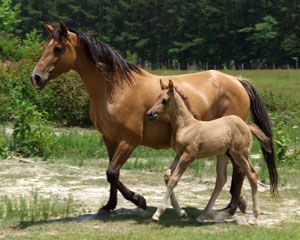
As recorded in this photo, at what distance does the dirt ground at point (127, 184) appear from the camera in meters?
7.64

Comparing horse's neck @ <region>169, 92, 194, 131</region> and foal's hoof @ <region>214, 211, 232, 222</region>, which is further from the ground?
horse's neck @ <region>169, 92, 194, 131</region>

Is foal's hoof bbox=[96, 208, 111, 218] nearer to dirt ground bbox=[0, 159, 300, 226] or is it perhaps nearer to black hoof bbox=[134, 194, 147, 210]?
dirt ground bbox=[0, 159, 300, 226]

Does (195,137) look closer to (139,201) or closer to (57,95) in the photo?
(139,201)

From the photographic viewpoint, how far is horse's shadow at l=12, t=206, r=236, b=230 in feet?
22.2

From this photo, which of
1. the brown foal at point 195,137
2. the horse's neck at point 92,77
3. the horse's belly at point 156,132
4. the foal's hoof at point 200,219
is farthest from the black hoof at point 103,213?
the horse's neck at point 92,77

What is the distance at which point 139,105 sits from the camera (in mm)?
7125

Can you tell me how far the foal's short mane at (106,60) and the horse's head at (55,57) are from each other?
0.67 ft

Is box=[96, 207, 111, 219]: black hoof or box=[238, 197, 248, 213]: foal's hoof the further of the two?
box=[238, 197, 248, 213]: foal's hoof

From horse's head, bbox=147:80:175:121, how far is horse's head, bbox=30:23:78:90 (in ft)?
4.18

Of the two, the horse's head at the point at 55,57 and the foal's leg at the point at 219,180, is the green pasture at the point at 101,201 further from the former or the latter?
the horse's head at the point at 55,57

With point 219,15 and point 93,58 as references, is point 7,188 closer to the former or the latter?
point 93,58

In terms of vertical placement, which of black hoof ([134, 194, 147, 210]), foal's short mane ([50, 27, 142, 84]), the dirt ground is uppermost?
foal's short mane ([50, 27, 142, 84])

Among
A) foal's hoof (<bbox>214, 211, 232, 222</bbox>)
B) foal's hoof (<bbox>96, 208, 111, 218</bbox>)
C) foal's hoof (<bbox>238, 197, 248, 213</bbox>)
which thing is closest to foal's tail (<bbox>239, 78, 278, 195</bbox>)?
foal's hoof (<bbox>238, 197, 248, 213</bbox>)

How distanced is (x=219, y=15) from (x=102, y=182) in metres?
56.0
